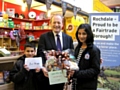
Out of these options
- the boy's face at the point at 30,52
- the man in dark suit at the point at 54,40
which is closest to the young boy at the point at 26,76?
the boy's face at the point at 30,52

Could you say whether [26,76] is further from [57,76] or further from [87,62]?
[87,62]

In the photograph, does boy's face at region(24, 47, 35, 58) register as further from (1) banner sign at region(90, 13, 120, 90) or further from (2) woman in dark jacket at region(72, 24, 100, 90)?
(1) banner sign at region(90, 13, 120, 90)

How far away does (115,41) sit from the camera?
9.40 ft

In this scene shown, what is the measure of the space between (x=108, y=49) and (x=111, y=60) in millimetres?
198

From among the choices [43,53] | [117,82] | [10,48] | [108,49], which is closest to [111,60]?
[108,49]

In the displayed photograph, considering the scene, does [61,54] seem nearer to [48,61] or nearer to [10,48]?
[48,61]

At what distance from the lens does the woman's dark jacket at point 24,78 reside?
1966 mm

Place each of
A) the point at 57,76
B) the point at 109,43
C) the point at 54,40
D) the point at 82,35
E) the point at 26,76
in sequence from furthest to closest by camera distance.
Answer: the point at 109,43, the point at 54,40, the point at 26,76, the point at 82,35, the point at 57,76

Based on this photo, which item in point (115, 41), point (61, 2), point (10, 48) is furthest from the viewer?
point (10, 48)

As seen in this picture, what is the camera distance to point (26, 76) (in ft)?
6.55

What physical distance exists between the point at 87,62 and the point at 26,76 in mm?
740

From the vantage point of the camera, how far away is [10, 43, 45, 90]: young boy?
1944 mm

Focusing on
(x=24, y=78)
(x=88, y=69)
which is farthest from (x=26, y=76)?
(x=88, y=69)

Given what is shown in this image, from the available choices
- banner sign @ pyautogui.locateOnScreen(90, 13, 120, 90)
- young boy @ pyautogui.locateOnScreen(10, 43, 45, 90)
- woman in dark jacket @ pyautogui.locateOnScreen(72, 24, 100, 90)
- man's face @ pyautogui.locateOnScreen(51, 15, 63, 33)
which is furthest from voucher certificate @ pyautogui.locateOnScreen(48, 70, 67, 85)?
banner sign @ pyautogui.locateOnScreen(90, 13, 120, 90)
